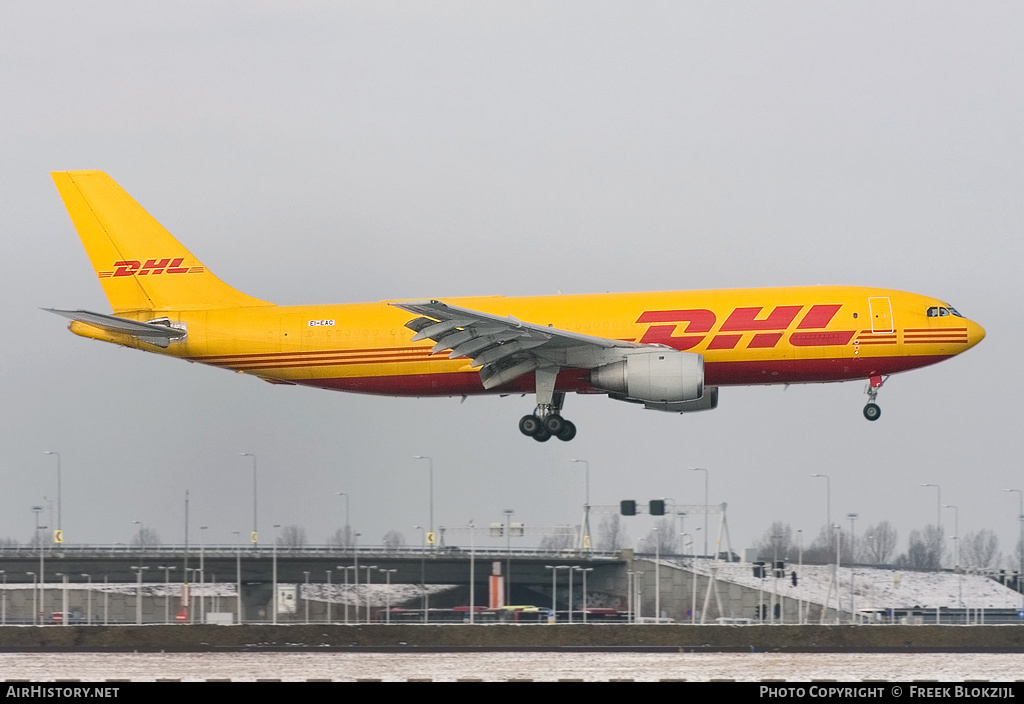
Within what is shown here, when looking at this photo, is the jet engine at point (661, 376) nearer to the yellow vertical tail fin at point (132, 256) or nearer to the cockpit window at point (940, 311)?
the cockpit window at point (940, 311)

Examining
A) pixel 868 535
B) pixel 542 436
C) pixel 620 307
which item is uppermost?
pixel 620 307

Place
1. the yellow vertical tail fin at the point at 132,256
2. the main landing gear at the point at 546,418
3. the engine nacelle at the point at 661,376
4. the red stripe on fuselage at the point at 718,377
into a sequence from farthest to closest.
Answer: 1. the yellow vertical tail fin at the point at 132,256
2. the main landing gear at the point at 546,418
3. the red stripe on fuselage at the point at 718,377
4. the engine nacelle at the point at 661,376

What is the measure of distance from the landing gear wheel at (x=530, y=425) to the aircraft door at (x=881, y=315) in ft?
42.0

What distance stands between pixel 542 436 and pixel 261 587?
5639 centimetres

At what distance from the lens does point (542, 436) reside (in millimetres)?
52094

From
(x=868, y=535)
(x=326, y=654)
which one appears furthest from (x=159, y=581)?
(x=868, y=535)

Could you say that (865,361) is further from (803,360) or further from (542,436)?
(542,436)

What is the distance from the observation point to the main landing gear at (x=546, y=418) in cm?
5119

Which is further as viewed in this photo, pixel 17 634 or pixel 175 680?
pixel 17 634

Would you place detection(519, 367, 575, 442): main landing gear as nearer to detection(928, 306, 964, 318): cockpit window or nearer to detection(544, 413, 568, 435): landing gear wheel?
detection(544, 413, 568, 435): landing gear wheel

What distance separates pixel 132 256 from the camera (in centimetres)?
5541

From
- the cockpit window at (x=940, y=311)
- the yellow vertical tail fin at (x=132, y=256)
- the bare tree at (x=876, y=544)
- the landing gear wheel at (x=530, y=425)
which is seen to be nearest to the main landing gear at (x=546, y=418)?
the landing gear wheel at (x=530, y=425)
